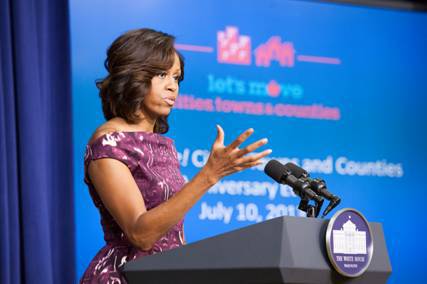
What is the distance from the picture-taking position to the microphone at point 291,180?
1.72m

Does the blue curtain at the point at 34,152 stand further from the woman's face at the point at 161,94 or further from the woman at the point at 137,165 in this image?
the woman's face at the point at 161,94

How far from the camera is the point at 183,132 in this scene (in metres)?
3.69

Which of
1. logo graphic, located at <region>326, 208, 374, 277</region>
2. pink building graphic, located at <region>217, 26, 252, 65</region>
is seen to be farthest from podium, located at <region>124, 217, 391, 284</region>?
pink building graphic, located at <region>217, 26, 252, 65</region>

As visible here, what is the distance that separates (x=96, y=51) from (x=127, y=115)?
1540 mm

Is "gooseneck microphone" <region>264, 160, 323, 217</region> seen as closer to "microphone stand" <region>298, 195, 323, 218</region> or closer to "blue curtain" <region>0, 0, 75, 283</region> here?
"microphone stand" <region>298, 195, 323, 218</region>

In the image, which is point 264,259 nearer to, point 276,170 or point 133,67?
point 276,170

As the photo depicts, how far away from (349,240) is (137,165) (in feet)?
2.08

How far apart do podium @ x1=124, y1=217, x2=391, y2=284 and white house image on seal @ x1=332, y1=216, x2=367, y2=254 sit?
0.09 feet

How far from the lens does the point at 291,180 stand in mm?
1775

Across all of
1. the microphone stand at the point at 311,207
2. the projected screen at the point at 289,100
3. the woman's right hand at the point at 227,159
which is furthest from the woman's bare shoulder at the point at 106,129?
the projected screen at the point at 289,100

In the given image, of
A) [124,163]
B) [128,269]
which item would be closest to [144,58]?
[124,163]

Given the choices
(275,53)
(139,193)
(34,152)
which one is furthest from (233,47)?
(139,193)

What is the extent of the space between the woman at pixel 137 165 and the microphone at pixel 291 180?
0.16 metres

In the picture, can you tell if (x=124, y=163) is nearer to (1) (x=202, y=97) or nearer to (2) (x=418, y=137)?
(1) (x=202, y=97)
